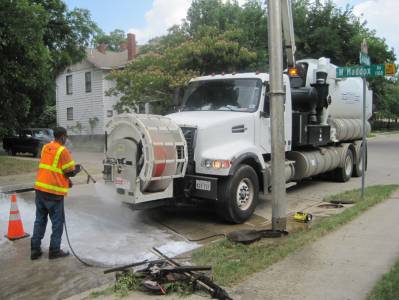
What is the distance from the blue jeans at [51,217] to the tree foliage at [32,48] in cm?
732

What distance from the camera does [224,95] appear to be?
9.02 meters

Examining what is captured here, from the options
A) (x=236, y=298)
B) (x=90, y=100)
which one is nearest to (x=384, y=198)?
(x=236, y=298)

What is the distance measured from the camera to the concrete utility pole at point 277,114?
263 inches

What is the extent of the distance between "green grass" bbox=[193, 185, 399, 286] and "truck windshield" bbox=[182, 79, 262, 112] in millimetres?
2573

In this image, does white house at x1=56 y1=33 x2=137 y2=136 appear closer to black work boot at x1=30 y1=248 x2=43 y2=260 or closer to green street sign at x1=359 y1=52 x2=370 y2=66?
green street sign at x1=359 y1=52 x2=370 y2=66

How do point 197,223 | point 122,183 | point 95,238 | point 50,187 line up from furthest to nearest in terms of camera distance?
point 197,223, point 95,238, point 122,183, point 50,187

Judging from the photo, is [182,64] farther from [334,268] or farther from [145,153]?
[334,268]

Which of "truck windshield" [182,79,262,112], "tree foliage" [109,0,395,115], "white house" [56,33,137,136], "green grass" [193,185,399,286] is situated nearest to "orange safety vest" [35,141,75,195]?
"green grass" [193,185,399,286]

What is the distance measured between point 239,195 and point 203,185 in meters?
0.75

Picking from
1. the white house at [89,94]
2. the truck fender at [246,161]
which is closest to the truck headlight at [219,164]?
the truck fender at [246,161]

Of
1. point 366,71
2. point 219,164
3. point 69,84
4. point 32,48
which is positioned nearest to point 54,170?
point 219,164

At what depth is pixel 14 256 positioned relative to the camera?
636 cm

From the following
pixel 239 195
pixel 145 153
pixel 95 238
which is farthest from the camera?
pixel 239 195

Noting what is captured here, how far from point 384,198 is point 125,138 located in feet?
18.3
